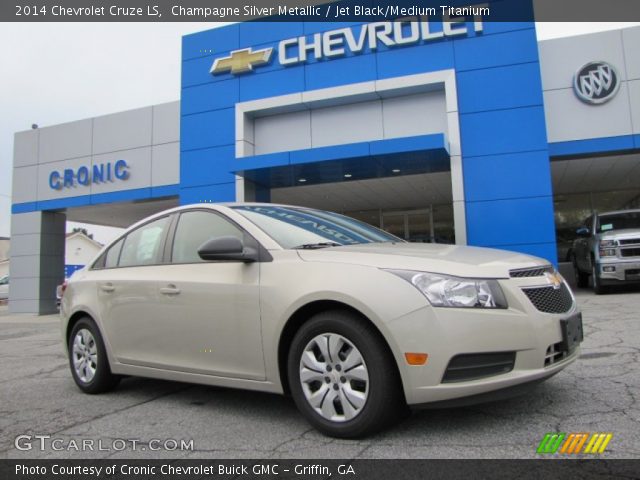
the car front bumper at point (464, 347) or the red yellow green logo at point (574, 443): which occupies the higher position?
the car front bumper at point (464, 347)

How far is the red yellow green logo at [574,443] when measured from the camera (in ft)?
8.47

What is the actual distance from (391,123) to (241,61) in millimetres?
4801

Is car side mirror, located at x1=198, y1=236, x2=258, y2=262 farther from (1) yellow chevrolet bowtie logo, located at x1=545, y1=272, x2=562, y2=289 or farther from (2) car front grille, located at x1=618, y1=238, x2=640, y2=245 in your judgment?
(2) car front grille, located at x1=618, y1=238, x2=640, y2=245

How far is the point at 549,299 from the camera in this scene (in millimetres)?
3025

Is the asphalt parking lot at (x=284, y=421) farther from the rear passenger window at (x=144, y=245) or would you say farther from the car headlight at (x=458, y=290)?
the rear passenger window at (x=144, y=245)

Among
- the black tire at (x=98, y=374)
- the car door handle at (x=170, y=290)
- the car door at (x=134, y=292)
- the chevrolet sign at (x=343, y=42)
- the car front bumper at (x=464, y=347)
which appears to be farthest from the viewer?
the chevrolet sign at (x=343, y=42)

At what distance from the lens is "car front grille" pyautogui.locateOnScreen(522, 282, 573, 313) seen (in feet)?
9.61

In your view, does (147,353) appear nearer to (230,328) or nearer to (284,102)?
(230,328)

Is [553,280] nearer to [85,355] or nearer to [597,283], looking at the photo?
[85,355]

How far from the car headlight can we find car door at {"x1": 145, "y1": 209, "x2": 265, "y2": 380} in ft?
3.64

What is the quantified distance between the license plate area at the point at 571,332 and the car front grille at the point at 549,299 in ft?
0.23

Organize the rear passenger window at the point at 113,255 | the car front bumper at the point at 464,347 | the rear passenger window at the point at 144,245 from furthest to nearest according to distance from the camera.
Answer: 1. the rear passenger window at the point at 113,255
2. the rear passenger window at the point at 144,245
3. the car front bumper at the point at 464,347

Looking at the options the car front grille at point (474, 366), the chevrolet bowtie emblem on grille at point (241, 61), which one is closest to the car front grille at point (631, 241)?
the car front grille at point (474, 366)

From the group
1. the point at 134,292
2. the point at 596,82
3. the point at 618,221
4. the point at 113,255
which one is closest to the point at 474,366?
the point at 134,292
